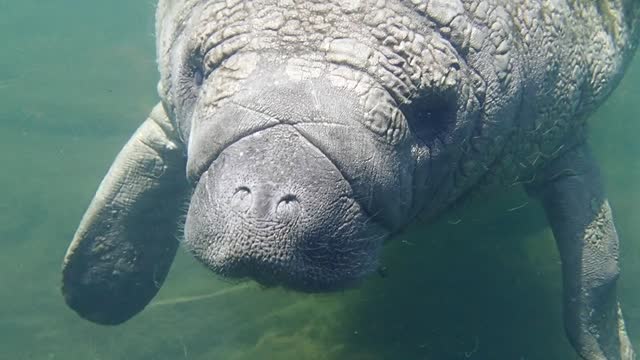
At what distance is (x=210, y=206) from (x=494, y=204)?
4.16m

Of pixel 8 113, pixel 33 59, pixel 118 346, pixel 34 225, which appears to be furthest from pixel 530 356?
pixel 33 59

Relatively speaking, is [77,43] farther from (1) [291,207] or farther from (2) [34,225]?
(1) [291,207]

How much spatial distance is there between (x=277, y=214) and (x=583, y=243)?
3111 millimetres

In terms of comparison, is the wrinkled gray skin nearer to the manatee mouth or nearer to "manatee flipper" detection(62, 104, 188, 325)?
the manatee mouth

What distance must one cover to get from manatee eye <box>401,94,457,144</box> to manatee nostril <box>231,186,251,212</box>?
800 mm

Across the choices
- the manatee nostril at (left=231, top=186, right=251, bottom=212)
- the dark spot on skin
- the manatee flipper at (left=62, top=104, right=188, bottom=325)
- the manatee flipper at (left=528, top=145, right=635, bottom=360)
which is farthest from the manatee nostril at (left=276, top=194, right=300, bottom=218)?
the manatee flipper at (left=62, top=104, right=188, bottom=325)

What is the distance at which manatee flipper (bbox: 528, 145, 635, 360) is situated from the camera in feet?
15.7

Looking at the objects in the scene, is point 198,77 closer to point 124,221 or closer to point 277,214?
point 277,214

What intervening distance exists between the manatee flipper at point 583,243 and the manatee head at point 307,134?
6.47ft

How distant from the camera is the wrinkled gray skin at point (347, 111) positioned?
2.55 meters

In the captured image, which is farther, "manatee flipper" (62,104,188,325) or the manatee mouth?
"manatee flipper" (62,104,188,325)

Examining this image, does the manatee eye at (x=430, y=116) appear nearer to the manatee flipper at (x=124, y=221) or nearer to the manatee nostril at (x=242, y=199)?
the manatee nostril at (x=242, y=199)

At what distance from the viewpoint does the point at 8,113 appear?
11.1 meters

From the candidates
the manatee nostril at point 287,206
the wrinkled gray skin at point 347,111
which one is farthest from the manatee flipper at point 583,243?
the manatee nostril at point 287,206
